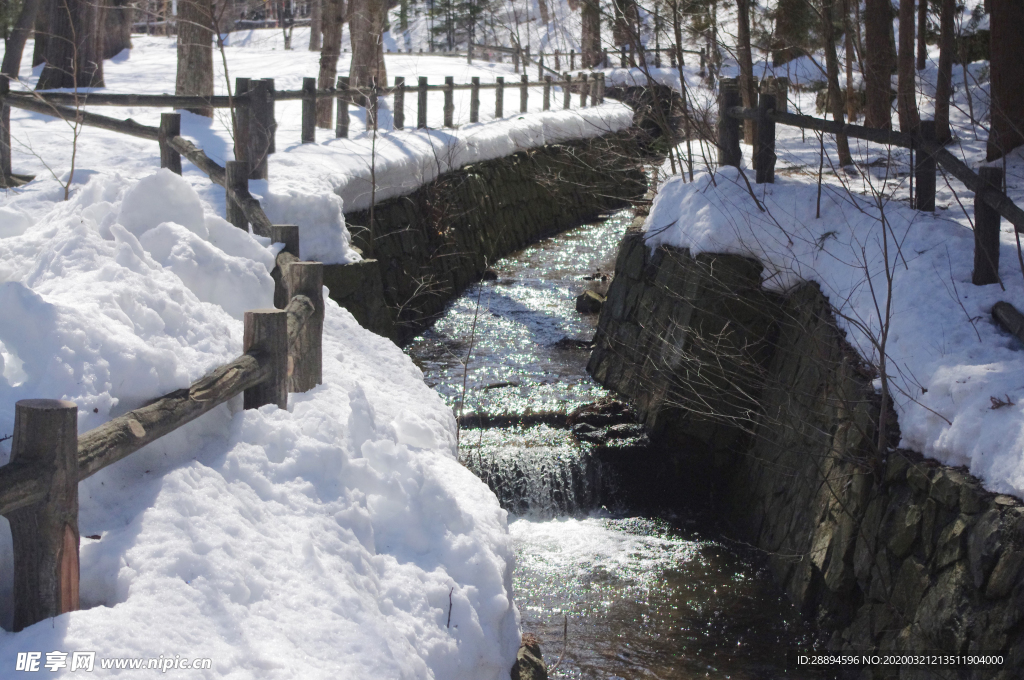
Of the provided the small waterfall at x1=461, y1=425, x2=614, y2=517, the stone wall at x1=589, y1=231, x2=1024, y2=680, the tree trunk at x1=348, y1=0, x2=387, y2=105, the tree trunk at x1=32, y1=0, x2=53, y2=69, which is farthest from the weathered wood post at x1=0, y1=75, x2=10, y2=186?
the tree trunk at x1=32, y1=0, x2=53, y2=69

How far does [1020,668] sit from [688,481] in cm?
401

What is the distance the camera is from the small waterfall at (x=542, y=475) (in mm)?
7602

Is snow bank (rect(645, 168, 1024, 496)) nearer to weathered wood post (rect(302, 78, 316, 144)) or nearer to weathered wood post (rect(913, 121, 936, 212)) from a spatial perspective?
weathered wood post (rect(913, 121, 936, 212))

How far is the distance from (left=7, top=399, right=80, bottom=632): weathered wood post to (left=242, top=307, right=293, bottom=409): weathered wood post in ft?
3.98

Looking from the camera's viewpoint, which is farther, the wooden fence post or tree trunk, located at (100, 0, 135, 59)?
tree trunk, located at (100, 0, 135, 59)

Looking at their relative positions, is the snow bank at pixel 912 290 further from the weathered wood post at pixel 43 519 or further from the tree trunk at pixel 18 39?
the tree trunk at pixel 18 39

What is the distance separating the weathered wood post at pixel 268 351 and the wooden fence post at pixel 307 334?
0.27 metres

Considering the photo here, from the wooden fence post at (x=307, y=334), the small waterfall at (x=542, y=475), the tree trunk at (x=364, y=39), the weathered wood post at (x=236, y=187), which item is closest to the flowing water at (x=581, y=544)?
the small waterfall at (x=542, y=475)

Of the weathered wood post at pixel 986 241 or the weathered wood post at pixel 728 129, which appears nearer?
the weathered wood post at pixel 986 241

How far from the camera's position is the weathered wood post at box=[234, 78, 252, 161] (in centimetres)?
816

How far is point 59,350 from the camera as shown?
297 centimetres

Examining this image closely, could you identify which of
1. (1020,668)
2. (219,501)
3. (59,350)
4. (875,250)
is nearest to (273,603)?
(219,501)

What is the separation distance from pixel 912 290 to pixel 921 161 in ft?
4.81

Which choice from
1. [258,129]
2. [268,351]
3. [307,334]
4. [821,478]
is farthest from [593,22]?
[268,351]
